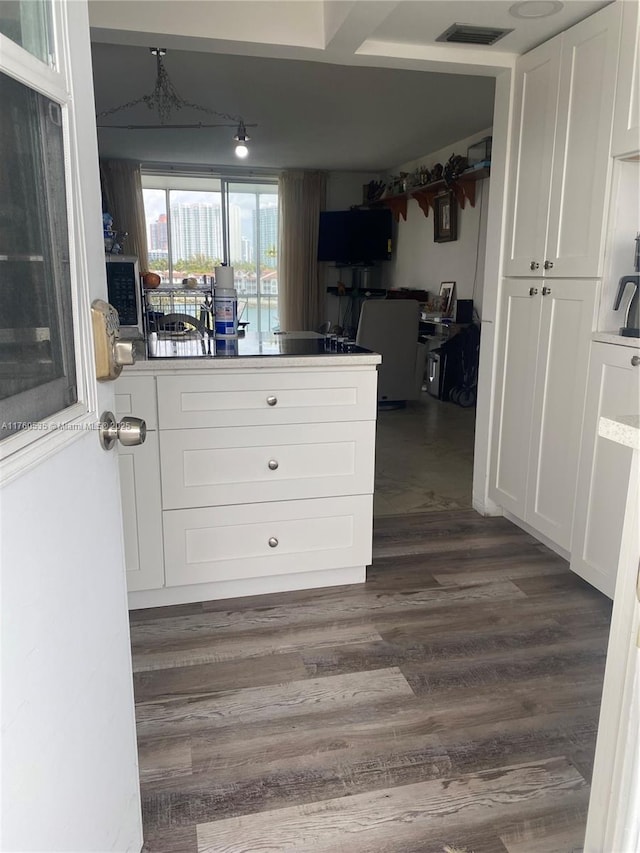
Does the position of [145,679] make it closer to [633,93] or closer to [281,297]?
[633,93]

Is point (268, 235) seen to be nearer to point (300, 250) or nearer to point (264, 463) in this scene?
point (300, 250)

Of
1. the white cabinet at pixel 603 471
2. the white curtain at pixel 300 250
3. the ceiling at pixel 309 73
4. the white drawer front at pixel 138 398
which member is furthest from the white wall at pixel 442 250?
the white drawer front at pixel 138 398

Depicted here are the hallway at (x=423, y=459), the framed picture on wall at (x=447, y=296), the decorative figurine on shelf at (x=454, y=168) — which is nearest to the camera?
the hallway at (x=423, y=459)

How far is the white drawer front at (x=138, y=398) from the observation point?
201cm

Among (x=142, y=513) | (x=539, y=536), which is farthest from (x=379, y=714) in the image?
(x=539, y=536)

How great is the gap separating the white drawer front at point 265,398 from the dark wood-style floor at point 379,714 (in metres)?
0.68

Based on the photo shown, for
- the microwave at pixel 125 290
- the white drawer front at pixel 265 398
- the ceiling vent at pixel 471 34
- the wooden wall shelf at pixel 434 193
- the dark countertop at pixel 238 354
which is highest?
the ceiling vent at pixel 471 34

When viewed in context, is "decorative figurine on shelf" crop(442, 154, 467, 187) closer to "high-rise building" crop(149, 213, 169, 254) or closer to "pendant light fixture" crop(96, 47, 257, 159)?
"pendant light fixture" crop(96, 47, 257, 159)

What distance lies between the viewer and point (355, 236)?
7793 millimetres

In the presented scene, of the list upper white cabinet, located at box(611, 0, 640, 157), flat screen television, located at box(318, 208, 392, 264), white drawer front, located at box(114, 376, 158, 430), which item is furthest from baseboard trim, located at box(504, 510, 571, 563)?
flat screen television, located at box(318, 208, 392, 264)

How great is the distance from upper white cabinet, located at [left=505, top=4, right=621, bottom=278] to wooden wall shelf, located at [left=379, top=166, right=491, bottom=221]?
2.66 metres

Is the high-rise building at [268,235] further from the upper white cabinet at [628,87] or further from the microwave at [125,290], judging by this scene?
the upper white cabinet at [628,87]

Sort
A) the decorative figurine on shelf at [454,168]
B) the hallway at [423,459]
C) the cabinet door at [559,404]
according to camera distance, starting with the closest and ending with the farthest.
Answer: the cabinet door at [559,404] → the hallway at [423,459] → the decorative figurine on shelf at [454,168]

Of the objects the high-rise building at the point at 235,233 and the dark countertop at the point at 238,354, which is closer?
the dark countertop at the point at 238,354
